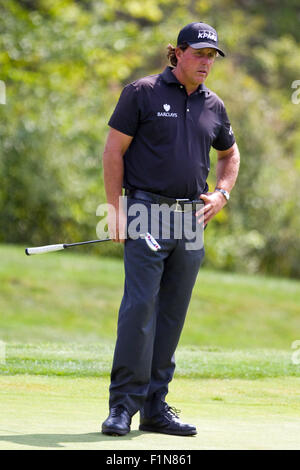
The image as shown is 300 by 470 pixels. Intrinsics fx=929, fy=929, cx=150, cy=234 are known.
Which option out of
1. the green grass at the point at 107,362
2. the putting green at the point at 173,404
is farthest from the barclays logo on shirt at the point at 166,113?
the green grass at the point at 107,362

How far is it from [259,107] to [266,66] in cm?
1113

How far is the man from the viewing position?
15.7 feet

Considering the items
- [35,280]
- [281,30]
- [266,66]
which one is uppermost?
[281,30]

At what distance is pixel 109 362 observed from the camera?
7.87m

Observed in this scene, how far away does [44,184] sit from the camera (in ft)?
66.9

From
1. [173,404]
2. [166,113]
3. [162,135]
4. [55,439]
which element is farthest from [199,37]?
[173,404]

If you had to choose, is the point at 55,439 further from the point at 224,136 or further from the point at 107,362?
the point at 107,362

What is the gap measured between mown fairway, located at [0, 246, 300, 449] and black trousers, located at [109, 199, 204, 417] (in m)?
0.22

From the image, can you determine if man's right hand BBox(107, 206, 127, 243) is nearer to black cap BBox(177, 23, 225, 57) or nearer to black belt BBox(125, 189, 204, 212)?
black belt BBox(125, 189, 204, 212)

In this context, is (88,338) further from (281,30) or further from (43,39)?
(281,30)

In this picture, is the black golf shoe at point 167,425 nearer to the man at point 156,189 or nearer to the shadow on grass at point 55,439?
the man at point 156,189

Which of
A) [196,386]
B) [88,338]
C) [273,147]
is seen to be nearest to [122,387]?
[196,386]

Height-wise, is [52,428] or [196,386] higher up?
[196,386]
